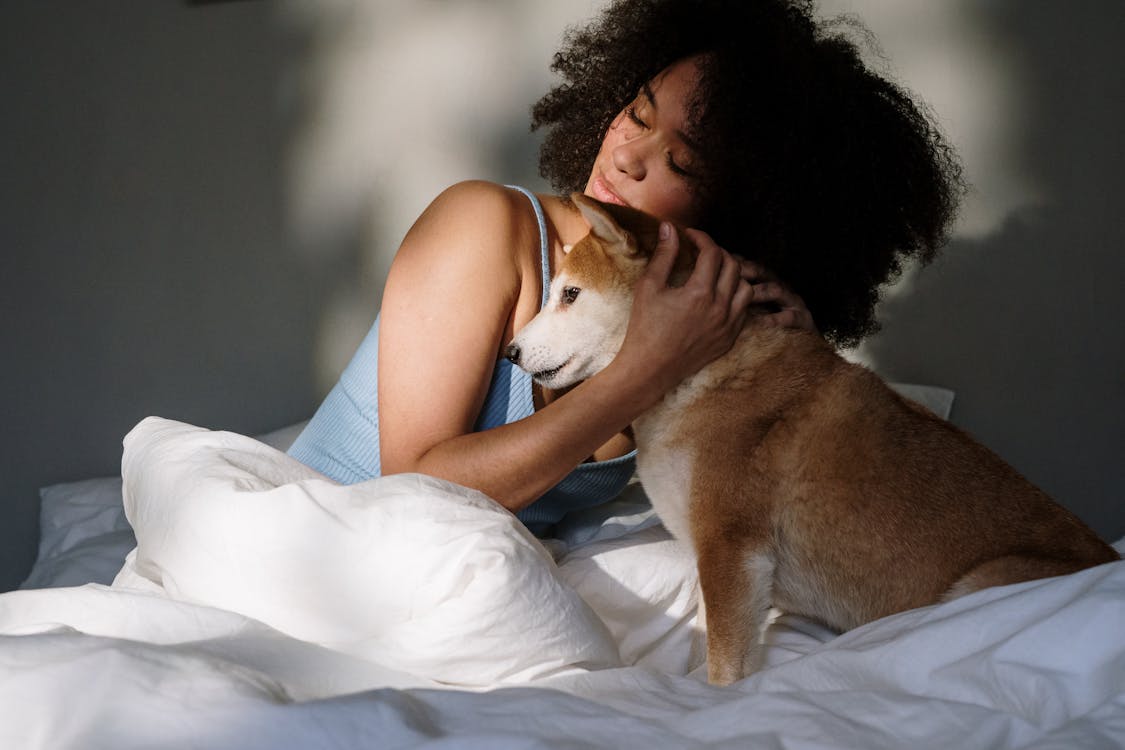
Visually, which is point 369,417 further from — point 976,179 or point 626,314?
point 976,179

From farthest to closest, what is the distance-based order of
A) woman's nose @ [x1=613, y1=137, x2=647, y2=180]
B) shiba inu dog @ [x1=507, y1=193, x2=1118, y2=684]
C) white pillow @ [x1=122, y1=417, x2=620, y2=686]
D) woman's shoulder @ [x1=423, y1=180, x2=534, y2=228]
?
woman's nose @ [x1=613, y1=137, x2=647, y2=180] → woman's shoulder @ [x1=423, y1=180, x2=534, y2=228] → shiba inu dog @ [x1=507, y1=193, x2=1118, y2=684] → white pillow @ [x1=122, y1=417, x2=620, y2=686]

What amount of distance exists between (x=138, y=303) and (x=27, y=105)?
50 cm

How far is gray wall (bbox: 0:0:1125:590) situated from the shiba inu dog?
42.1 inches

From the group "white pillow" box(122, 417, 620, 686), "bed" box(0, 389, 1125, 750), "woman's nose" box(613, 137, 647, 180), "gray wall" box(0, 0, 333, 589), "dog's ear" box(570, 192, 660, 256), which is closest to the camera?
"bed" box(0, 389, 1125, 750)

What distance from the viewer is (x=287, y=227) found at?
2.34 meters

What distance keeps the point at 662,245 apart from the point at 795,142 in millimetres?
399

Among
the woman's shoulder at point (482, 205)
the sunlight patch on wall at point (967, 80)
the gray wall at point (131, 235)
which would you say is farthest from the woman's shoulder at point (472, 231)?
the sunlight patch on wall at point (967, 80)

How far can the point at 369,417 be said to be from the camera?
157cm

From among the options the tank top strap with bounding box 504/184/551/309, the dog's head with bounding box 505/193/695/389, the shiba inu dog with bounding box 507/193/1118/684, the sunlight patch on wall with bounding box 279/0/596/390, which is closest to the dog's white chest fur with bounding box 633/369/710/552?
the shiba inu dog with bounding box 507/193/1118/684

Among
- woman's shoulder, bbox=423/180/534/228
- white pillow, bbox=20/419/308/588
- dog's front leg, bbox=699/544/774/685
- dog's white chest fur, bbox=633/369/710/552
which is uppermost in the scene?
woman's shoulder, bbox=423/180/534/228

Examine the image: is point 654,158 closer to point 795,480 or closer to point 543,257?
point 543,257

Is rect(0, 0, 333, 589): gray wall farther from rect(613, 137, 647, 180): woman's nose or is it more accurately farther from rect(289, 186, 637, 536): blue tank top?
rect(613, 137, 647, 180): woman's nose

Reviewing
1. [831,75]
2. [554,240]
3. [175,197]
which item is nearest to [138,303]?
[175,197]

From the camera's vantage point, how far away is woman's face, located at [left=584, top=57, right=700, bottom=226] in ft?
5.22
